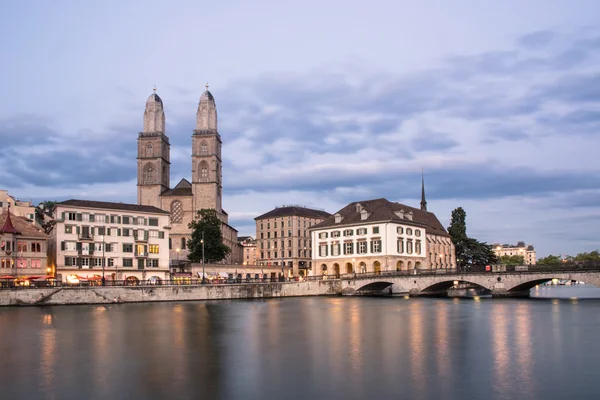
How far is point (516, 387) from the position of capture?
22.5 m

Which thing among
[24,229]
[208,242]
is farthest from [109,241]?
[208,242]

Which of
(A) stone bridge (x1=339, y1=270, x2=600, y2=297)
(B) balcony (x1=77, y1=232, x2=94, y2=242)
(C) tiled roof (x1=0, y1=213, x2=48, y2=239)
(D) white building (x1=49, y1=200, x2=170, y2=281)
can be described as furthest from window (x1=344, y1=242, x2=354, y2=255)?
(C) tiled roof (x1=0, y1=213, x2=48, y2=239)

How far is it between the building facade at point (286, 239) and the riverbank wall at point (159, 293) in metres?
47.6

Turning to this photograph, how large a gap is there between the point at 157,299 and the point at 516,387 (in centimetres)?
5729

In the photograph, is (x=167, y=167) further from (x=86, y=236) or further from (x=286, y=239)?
(x=86, y=236)

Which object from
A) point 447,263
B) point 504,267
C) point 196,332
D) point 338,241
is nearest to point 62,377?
point 196,332

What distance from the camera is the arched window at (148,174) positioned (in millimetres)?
130875

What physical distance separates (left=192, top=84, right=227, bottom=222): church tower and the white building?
34.7 meters

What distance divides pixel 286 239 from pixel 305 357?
11305cm

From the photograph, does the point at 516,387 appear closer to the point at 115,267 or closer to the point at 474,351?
the point at 474,351

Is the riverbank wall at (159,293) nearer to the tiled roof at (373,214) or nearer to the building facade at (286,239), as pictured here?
the tiled roof at (373,214)

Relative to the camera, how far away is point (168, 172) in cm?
13725

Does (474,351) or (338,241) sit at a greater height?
(338,241)

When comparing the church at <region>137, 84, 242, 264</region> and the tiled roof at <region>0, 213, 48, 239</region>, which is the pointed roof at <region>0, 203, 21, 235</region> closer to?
the tiled roof at <region>0, 213, 48, 239</region>
